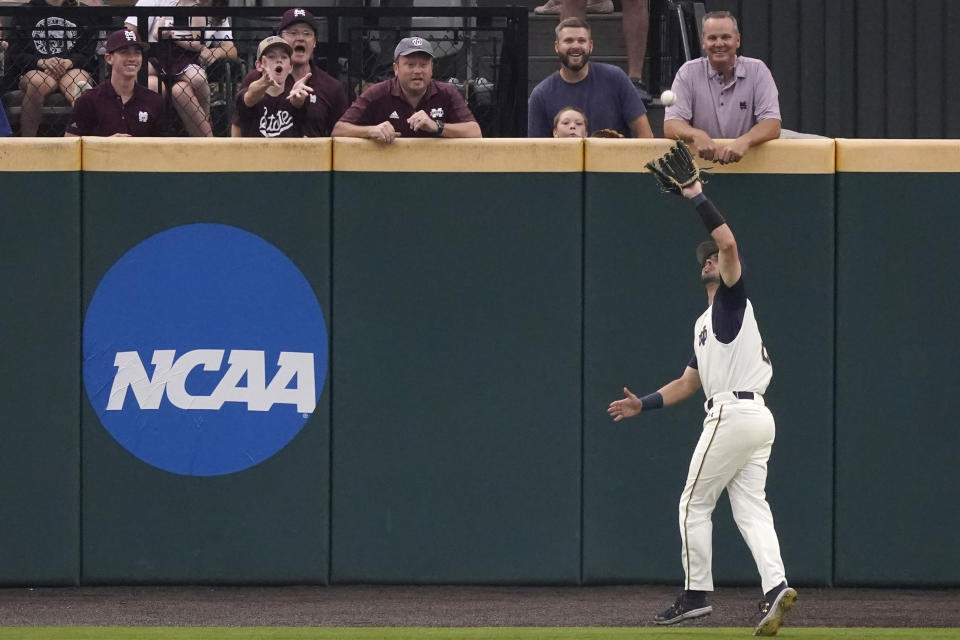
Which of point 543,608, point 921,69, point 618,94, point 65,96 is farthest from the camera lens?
point 921,69

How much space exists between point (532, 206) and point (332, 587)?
91.2 inches

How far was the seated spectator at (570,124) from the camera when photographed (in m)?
8.84

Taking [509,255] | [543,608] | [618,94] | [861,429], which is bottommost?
[543,608]

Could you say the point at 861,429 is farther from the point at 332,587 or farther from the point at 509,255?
the point at 332,587

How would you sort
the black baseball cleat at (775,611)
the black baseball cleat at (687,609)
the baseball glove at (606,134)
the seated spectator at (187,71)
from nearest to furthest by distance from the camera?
the black baseball cleat at (775,611) → the black baseball cleat at (687,609) → the baseball glove at (606,134) → the seated spectator at (187,71)

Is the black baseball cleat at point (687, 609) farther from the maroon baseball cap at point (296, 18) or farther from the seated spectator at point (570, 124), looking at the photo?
the maroon baseball cap at point (296, 18)

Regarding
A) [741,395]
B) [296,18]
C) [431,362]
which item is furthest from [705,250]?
[296,18]

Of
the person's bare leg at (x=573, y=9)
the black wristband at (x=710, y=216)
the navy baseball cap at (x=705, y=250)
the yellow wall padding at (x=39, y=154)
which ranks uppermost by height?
the person's bare leg at (x=573, y=9)

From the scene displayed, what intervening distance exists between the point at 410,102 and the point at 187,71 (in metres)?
1.59

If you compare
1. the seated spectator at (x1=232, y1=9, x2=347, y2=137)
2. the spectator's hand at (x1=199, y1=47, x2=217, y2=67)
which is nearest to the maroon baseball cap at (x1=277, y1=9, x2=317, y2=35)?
the seated spectator at (x1=232, y1=9, x2=347, y2=137)

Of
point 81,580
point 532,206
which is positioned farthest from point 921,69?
point 81,580

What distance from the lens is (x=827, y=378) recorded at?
338 inches

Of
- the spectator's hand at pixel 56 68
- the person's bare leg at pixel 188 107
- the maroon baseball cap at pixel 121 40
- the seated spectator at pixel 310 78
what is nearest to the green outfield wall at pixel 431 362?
the seated spectator at pixel 310 78

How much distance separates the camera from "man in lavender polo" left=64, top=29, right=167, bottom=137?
30.3 ft
